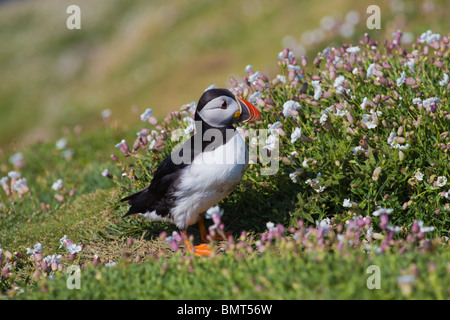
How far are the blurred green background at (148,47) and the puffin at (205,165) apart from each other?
3985 mm

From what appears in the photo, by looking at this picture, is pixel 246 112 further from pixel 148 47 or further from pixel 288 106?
pixel 148 47

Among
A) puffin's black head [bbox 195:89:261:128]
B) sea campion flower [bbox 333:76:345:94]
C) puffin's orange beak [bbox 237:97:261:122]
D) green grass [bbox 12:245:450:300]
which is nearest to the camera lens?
green grass [bbox 12:245:450:300]

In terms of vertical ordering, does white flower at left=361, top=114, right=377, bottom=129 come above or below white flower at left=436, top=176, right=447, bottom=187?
above

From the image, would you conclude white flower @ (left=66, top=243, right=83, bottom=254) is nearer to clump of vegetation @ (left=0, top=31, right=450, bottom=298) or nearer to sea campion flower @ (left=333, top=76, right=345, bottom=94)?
clump of vegetation @ (left=0, top=31, right=450, bottom=298)

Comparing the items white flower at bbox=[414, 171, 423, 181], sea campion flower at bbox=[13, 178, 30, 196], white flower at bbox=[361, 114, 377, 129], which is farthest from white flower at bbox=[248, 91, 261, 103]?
sea campion flower at bbox=[13, 178, 30, 196]

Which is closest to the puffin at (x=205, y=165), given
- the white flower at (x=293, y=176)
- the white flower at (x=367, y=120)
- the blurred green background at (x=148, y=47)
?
the white flower at (x=293, y=176)

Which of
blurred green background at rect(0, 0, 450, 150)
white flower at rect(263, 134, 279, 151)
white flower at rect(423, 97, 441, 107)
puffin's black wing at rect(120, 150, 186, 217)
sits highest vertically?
blurred green background at rect(0, 0, 450, 150)

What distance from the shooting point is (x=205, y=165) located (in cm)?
449

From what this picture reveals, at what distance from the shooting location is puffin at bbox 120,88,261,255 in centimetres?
448

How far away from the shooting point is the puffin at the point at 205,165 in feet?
14.7

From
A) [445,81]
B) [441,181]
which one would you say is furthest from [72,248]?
[445,81]

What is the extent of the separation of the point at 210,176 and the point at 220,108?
2.07ft

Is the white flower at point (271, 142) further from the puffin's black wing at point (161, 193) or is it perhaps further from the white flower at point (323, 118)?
the puffin's black wing at point (161, 193)
